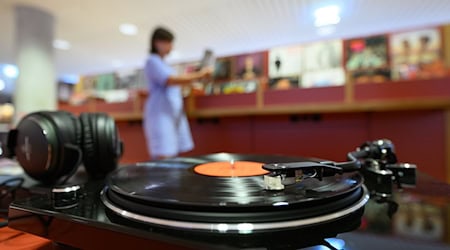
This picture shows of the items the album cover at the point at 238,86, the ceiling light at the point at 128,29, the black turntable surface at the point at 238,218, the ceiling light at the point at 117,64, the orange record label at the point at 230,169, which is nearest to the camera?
the black turntable surface at the point at 238,218

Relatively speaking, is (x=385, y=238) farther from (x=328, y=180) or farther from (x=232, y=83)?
(x=232, y=83)

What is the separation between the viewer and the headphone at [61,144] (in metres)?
0.49

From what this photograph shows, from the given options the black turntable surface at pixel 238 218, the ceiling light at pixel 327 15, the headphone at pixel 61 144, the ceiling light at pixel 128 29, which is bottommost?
the black turntable surface at pixel 238 218

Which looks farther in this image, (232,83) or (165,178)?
(232,83)

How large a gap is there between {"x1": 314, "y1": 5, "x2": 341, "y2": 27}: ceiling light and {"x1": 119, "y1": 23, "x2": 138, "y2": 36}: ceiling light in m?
2.20

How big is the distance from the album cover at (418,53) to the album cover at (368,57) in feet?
0.20

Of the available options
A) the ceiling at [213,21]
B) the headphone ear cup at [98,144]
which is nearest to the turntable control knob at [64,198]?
the headphone ear cup at [98,144]

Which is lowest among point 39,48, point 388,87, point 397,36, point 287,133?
point 287,133

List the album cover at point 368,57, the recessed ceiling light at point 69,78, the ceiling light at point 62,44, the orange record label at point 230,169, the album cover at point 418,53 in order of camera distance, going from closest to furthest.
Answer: the orange record label at point 230,169
the album cover at point 418,53
the album cover at point 368,57
the ceiling light at point 62,44
the recessed ceiling light at point 69,78

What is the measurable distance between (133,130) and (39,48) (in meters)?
1.35

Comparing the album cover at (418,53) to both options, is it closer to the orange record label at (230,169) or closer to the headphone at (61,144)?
the orange record label at (230,169)

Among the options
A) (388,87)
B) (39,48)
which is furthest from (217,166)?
(39,48)

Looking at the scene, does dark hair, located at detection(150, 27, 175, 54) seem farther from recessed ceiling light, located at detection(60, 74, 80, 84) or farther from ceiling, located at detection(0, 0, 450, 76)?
recessed ceiling light, located at detection(60, 74, 80, 84)

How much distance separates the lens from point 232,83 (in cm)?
234
